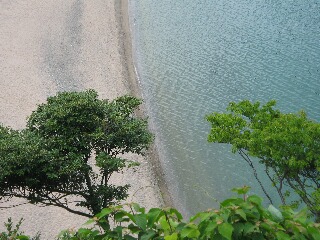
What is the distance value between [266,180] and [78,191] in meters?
7.32

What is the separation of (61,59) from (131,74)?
139 inches

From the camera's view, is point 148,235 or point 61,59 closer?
point 148,235

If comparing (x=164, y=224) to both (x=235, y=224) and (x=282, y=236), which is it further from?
(x=282, y=236)

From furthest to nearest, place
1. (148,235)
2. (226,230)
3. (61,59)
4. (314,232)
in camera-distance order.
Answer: (61,59)
(148,235)
(314,232)
(226,230)

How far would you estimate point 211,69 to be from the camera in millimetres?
24984

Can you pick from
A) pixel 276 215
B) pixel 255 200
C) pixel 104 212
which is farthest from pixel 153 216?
pixel 276 215

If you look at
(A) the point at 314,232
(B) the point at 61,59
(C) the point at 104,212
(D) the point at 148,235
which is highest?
(B) the point at 61,59

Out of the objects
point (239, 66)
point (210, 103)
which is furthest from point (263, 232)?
point (239, 66)

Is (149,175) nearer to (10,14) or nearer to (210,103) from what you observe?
(210,103)

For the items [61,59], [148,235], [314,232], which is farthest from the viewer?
[61,59]

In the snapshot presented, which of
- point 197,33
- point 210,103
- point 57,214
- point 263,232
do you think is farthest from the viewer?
point 197,33

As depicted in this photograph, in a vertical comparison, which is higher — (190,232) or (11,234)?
(11,234)

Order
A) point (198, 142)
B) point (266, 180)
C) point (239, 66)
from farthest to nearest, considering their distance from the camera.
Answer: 1. point (239, 66)
2. point (198, 142)
3. point (266, 180)

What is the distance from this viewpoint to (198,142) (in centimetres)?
2006
